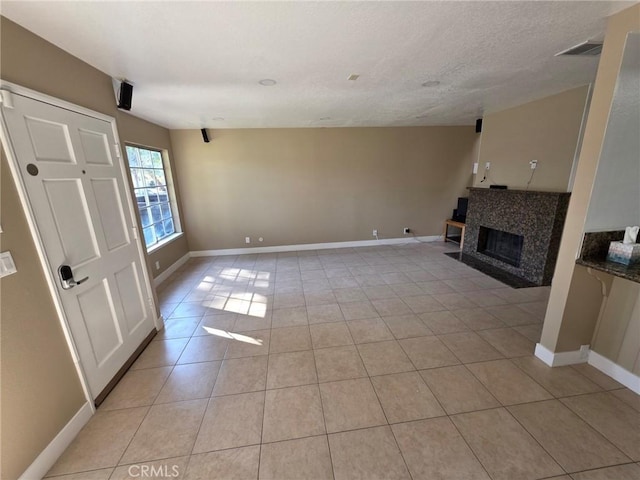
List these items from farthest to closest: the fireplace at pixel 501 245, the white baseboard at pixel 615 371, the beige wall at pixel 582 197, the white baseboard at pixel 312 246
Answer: the white baseboard at pixel 312 246 < the fireplace at pixel 501 245 < the white baseboard at pixel 615 371 < the beige wall at pixel 582 197

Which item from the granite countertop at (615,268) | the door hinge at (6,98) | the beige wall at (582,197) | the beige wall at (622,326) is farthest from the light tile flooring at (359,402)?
the door hinge at (6,98)

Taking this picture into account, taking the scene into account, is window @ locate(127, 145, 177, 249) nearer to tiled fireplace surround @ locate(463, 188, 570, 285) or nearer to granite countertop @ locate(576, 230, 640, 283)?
granite countertop @ locate(576, 230, 640, 283)

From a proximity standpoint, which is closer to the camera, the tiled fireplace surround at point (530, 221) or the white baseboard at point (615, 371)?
the white baseboard at point (615, 371)

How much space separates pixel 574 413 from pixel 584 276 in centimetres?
97

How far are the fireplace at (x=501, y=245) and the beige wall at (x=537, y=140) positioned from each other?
0.81 meters

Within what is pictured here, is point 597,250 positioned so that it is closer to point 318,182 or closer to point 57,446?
point 57,446

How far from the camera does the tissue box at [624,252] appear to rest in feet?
5.66

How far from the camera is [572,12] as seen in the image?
1.52 metres

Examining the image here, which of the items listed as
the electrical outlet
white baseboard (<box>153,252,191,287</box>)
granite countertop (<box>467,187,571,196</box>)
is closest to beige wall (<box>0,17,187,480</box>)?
white baseboard (<box>153,252,191,287</box>)

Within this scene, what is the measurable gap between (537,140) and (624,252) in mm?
2495

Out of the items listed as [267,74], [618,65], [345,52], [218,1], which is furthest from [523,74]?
[218,1]

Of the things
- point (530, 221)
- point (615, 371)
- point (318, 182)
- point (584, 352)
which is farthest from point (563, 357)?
point (318, 182)

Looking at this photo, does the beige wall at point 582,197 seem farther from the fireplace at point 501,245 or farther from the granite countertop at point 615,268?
the fireplace at point 501,245
